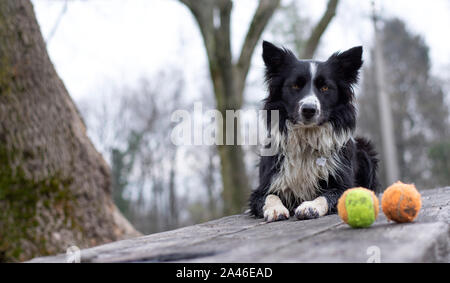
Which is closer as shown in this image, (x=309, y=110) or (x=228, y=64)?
(x=309, y=110)

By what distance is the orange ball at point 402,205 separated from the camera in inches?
94.9

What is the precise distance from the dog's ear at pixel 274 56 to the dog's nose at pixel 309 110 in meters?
0.72

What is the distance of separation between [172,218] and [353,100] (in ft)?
89.7

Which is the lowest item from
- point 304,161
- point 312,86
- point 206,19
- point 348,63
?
point 304,161

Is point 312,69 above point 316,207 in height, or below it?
above

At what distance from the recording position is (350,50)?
415 cm

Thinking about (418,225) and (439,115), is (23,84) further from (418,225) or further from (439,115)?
(439,115)

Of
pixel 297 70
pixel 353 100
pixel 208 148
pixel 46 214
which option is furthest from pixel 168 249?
pixel 208 148

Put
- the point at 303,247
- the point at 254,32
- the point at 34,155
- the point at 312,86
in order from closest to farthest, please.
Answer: the point at 303,247, the point at 312,86, the point at 34,155, the point at 254,32

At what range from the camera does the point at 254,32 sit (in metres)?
9.59

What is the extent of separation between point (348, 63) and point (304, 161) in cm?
113

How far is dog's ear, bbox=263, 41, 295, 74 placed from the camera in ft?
13.8

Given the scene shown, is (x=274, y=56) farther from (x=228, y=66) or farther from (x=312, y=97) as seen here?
(x=228, y=66)

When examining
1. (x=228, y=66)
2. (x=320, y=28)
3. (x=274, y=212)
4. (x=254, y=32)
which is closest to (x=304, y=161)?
(x=274, y=212)
